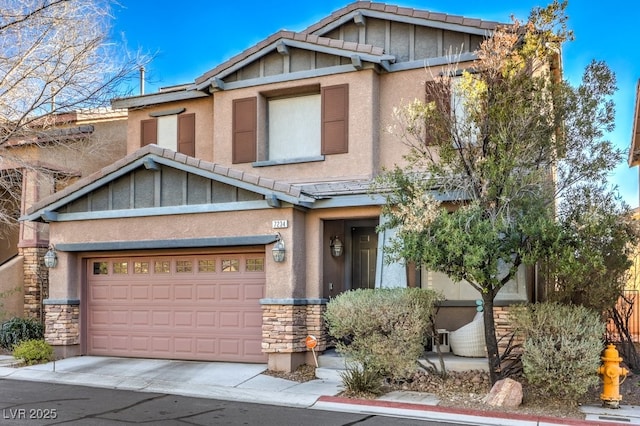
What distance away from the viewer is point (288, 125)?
1511 centimetres

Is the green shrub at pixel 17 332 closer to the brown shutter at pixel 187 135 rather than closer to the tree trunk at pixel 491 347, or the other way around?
the brown shutter at pixel 187 135

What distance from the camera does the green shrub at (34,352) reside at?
13.2m

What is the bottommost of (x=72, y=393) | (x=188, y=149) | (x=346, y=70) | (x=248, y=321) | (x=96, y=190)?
(x=72, y=393)

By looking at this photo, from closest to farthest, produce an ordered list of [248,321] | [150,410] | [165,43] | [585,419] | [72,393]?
[585,419] → [150,410] → [72,393] → [248,321] → [165,43]

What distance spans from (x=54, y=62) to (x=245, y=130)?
451 centimetres

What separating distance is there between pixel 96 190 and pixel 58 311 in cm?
287

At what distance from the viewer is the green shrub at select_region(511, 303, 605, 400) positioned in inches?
351

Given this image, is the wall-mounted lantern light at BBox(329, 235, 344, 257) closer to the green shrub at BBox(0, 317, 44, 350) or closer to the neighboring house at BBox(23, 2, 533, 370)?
the neighboring house at BBox(23, 2, 533, 370)

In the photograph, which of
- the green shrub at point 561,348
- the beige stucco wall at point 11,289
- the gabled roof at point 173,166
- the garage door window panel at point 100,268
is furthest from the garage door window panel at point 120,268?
the green shrub at point 561,348

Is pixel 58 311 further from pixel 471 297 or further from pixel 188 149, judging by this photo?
pixel 471 297

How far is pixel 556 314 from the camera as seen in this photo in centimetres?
943

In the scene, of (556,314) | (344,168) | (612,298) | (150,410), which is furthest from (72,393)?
(612,298)

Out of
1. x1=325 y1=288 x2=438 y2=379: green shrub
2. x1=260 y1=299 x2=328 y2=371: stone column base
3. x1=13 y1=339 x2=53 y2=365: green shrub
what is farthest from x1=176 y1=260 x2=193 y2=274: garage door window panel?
x1=325 y1=288 x2=438 y2=379: green shrub

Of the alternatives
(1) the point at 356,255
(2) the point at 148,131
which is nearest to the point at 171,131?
(2) the point at 148,131
